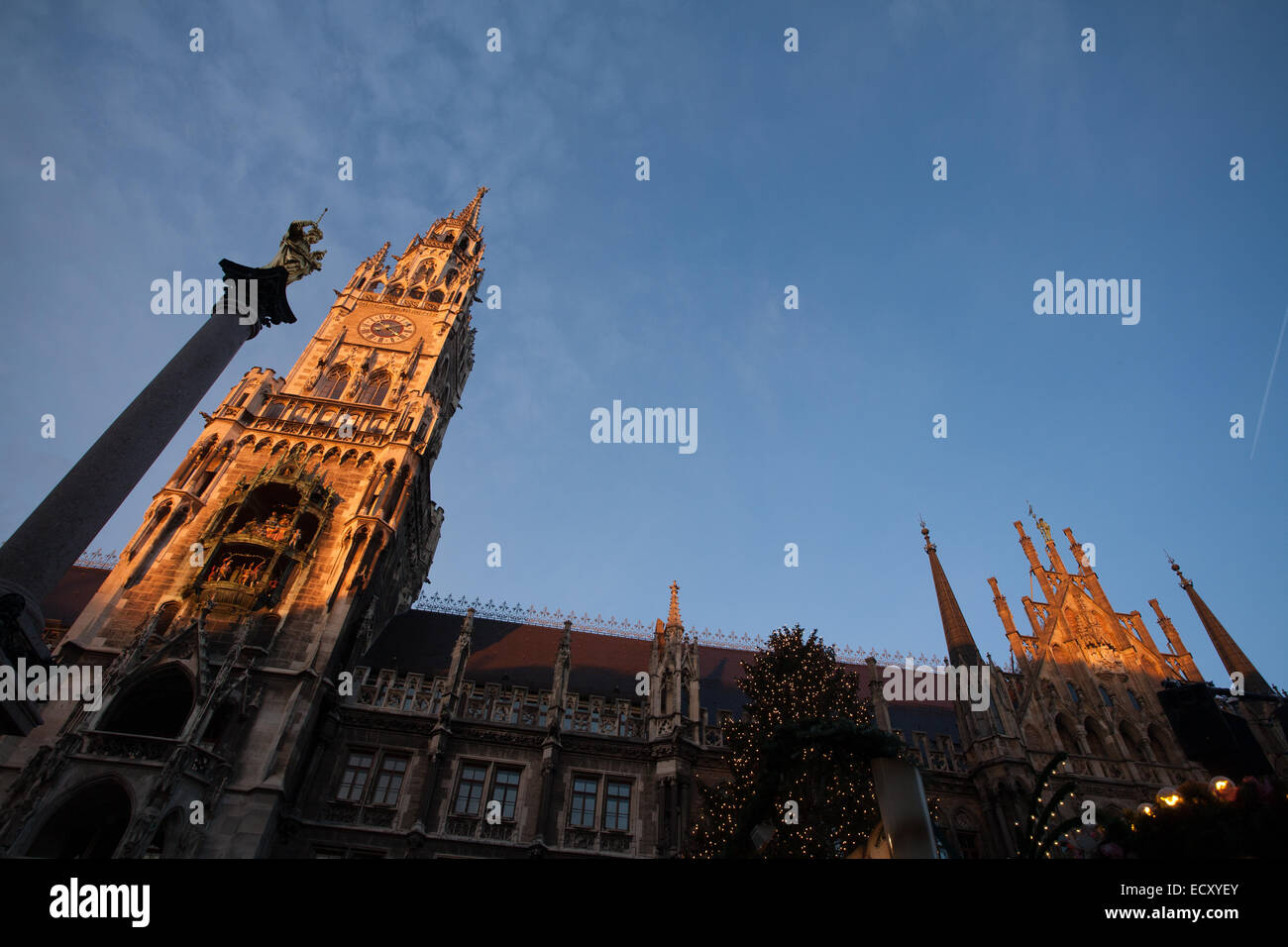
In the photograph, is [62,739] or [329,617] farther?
[329,617]

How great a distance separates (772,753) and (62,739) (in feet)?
62.2

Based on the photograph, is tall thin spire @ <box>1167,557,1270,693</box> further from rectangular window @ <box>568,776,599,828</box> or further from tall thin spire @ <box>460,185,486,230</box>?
tall thin spire @ <box>460,185,486,230</box>

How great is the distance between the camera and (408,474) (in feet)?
90.7

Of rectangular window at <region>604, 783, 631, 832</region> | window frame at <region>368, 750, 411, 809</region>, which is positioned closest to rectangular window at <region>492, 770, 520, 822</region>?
window frame at <region>368, 750, 411, 809</region>

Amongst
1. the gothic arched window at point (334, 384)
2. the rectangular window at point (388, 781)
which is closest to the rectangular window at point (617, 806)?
the rectangular window at point (388, 781)

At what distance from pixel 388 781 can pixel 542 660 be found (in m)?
8.18

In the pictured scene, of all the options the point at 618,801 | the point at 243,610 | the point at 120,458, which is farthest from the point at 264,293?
the point at 618,801

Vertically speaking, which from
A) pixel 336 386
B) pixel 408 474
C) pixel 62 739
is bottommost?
pixel 62 739

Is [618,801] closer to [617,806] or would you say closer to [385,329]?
[617,806]

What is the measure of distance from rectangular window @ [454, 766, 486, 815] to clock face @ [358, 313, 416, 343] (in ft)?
74.1

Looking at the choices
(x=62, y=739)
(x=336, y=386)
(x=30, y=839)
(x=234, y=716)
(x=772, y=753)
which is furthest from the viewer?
(x=336, y=386)

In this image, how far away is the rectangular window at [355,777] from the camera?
20.5m

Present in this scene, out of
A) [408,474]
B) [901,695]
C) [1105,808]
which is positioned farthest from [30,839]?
[1105,808]
